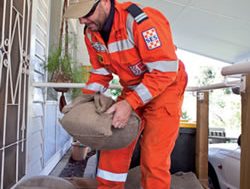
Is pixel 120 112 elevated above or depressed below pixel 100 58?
below

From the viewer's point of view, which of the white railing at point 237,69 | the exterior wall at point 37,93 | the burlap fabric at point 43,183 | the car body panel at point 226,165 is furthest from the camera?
the exterior wall at point 37,93

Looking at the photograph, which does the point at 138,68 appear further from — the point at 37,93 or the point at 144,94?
the point at 37,93

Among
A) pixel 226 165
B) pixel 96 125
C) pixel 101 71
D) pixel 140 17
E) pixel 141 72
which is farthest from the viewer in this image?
pixel 226 165

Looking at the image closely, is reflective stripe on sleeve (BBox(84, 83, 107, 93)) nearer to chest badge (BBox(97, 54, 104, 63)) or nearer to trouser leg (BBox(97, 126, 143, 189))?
chest badge (BBox(97, 54, 104, 63))

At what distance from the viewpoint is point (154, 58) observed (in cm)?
128

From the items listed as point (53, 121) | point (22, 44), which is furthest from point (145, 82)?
point (53, 121)

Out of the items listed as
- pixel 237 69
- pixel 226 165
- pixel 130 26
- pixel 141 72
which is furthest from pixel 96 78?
pixel 226 165

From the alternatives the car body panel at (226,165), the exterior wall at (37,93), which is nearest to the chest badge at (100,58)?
the exterior wall at (37,93)

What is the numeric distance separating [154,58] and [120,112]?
275 millimetres

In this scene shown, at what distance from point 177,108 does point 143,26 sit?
1.40 ft

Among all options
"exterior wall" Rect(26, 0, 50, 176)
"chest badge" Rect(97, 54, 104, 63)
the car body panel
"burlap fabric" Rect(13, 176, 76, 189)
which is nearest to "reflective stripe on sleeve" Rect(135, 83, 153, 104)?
"chest badge" Rect(97, 54, 104, 63)

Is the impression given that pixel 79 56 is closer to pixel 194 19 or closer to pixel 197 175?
pixel 194 19

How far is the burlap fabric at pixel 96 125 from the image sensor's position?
1199mm

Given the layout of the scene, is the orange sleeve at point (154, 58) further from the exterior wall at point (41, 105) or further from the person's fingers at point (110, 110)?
the exterior wall at point (41, 105)
